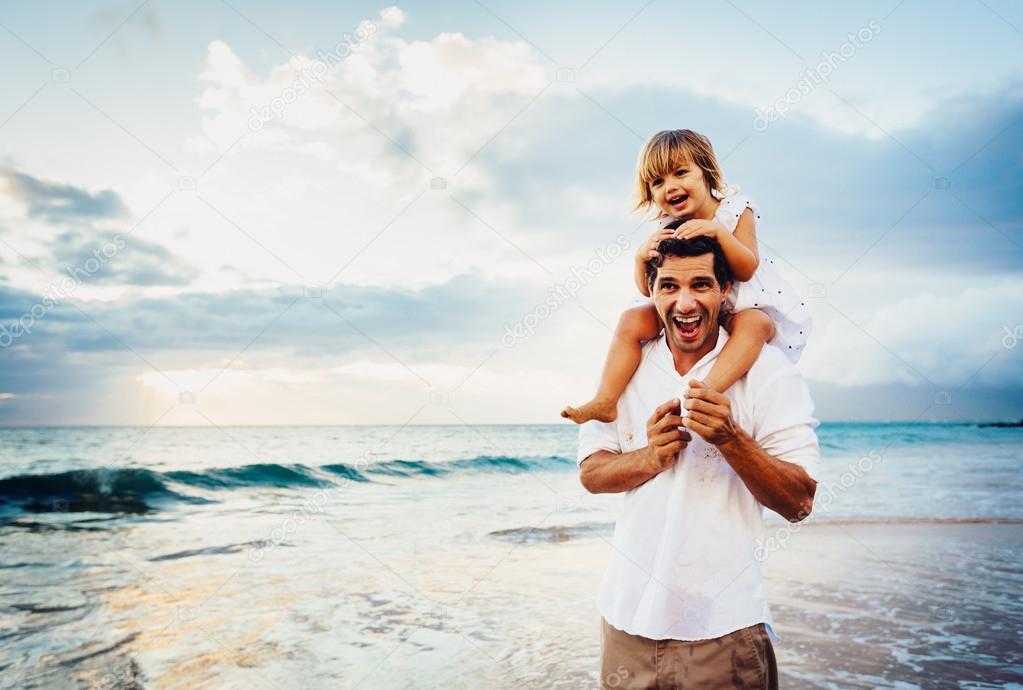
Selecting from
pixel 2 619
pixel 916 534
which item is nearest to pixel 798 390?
pixel 2 619

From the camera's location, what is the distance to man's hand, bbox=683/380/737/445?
1669 mm

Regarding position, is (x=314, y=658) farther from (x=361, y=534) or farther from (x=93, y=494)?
(x=93, y=494)

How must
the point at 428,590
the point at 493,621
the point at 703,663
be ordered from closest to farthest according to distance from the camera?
the point at 703,663, the point at 493,621, the point at 428,590

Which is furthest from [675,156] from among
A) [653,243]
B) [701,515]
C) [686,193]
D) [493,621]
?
[493,621]

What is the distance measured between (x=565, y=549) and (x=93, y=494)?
11.6 m

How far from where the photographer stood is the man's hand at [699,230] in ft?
6.64

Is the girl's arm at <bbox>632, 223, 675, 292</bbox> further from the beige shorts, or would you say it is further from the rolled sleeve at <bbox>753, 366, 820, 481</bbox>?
the beige shorts

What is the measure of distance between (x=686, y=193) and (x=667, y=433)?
137 cm

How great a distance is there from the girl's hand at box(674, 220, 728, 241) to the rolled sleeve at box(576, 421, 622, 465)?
1.87ft

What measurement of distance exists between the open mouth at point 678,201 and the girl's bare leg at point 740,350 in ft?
2.92

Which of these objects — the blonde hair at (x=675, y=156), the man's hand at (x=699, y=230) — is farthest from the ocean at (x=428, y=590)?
the man's hand at (x=699, y=230)

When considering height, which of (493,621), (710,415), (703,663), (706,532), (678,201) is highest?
(678,201)

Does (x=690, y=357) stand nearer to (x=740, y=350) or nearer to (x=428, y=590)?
(x=740, y=350)

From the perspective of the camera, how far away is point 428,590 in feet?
21.2
